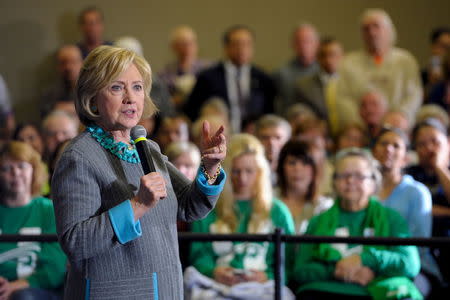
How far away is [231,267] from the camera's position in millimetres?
3955

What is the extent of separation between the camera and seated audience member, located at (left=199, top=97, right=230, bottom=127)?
20.9ft

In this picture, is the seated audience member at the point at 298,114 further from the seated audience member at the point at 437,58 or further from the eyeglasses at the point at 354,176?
the eyeglasses at the point at 354,176

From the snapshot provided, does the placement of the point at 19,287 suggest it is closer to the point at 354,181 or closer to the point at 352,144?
the point at 354,181

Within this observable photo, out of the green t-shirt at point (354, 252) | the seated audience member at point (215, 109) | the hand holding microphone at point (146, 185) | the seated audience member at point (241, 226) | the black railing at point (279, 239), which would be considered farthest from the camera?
the seated audience member at point (215, 109)

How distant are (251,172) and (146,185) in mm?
2433

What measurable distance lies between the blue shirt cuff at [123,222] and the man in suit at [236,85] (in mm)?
4950

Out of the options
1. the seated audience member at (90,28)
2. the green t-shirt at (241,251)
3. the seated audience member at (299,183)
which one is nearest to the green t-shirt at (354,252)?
the green t-shirt at (241,251)

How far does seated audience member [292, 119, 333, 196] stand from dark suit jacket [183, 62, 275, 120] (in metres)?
0.97

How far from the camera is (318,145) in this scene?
16.5 feet

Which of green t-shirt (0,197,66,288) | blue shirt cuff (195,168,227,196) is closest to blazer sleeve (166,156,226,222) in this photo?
blue shirt cuff (195,168,227,196)

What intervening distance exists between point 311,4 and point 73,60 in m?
3.07

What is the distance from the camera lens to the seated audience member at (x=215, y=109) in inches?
251

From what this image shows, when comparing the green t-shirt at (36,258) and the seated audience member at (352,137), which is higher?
the seated audience member at (352,137)

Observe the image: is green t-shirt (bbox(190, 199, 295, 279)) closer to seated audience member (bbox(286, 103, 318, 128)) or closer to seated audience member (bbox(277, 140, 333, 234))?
seated audience member (bbox(277, 140, 333, 234))
